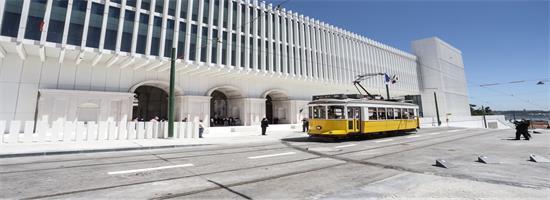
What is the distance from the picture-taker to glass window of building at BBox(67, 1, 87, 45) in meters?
19.0

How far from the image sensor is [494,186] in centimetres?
527

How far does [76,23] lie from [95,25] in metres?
1.15

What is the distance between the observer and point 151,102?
35.8 m

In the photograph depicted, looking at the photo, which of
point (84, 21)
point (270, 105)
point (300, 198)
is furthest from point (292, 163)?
point (270, 105)

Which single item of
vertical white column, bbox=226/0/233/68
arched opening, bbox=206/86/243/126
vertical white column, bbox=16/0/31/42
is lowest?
arched opening, bbox=206/86/243/126

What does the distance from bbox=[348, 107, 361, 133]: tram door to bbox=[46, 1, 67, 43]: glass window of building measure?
65.1ft

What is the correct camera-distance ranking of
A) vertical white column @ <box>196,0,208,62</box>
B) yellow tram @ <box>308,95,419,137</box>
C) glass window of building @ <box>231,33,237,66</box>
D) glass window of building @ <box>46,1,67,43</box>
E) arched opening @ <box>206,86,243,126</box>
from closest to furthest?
1. yellow tram @ <box>308,95,419,137</box>
2. glass window of building @ <box>46,1,67,43</box>
3. vertical white column @ <box>196,0,208,62</box>
4. glass window of building @ <box>231,33,237,66</box>
5. arched opening @ <box>206,86,243,126</box>

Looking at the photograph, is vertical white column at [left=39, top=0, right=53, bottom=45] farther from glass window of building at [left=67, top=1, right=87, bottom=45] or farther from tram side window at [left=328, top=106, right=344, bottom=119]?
tram side window at [left=328, top=106, right=344, bottom=119]

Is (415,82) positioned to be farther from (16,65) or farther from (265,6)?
(16,65)

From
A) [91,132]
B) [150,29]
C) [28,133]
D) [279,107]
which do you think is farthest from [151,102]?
[28,133]

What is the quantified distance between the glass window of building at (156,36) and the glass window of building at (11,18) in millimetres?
8112

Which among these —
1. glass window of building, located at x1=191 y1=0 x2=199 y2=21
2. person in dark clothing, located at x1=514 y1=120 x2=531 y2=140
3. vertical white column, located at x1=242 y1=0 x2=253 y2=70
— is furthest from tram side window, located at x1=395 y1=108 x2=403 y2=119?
glass window of building, located at x1=191 y1=0 x2=199 y2=21

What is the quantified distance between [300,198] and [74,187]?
426cm

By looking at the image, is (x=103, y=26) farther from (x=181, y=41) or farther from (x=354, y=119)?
(x=354, y=119)
